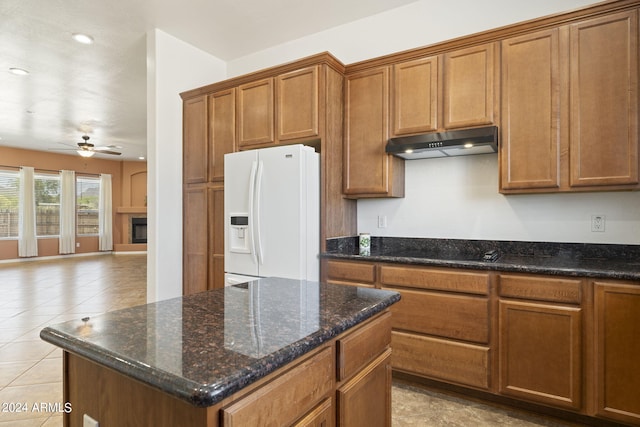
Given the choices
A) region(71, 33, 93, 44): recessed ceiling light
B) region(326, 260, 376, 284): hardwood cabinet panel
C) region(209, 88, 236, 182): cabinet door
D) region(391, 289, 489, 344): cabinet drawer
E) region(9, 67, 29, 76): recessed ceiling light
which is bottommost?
region(391, 289, 489, 344): cabinet drawer

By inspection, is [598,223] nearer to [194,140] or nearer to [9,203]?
[194,140]

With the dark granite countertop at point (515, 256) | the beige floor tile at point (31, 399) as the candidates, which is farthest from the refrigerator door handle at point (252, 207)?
the beige floor tile at point (31, 399)

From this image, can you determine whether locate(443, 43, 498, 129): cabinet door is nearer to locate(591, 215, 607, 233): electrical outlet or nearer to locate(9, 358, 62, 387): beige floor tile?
locate(591, 215, 607, 233): electrical outlet

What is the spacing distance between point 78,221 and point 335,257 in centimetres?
1014

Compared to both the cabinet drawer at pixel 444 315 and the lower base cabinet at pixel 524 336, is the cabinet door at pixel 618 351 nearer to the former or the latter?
the lower base cabinet at pixel 524 336

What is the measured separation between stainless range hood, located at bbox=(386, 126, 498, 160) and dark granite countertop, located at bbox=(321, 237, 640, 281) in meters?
0.73

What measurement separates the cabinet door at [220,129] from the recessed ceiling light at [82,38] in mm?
1377

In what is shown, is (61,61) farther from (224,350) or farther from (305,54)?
(224,350)

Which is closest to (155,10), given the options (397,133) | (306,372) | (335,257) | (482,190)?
(397,133)

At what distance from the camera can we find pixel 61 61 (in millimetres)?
4176

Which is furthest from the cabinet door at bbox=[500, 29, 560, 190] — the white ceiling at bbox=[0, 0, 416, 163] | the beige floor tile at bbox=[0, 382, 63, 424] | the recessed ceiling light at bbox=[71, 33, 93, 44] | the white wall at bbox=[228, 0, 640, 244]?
the recessed ceiling light at bbox=[71, 33, 93, 44]

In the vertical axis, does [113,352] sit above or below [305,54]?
below

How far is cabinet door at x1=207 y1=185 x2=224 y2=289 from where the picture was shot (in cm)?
351

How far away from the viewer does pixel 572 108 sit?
2.30m
